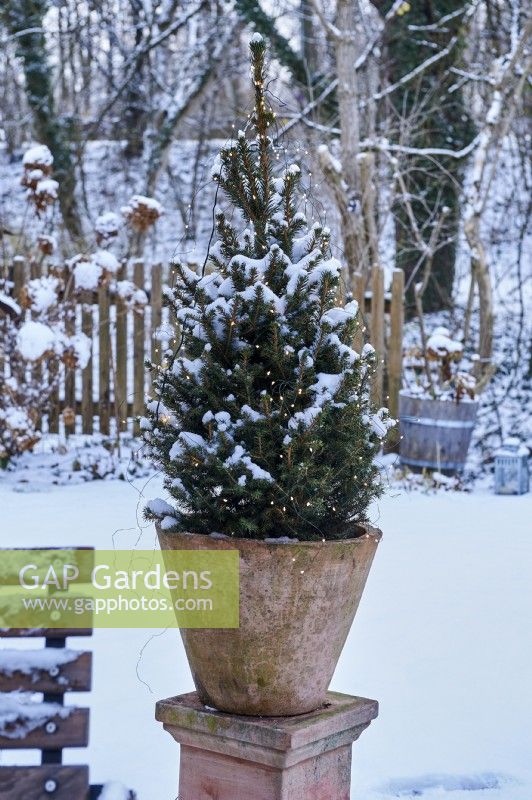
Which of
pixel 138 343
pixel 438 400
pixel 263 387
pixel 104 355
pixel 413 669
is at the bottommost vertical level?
pixel 413 669

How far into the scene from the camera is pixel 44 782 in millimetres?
2361

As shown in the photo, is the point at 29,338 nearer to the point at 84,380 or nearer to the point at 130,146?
the point at 84,380

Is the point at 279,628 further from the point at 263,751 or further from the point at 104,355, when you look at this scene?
the point at 104,355

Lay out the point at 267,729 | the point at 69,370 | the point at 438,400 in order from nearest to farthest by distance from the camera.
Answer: the point at 267,729 → the point at 438,400 → the point at 69,370

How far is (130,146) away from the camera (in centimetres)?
1877

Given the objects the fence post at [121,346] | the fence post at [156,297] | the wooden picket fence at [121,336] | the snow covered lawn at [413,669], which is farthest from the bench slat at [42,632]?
the fence post at [156,297]

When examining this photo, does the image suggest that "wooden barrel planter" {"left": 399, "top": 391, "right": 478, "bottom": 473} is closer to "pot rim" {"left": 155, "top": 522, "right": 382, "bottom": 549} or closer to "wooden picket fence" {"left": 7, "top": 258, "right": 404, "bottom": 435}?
"wooden picket fence" {"left": 7, "top": 258, "right": 404, "bottom": 435}

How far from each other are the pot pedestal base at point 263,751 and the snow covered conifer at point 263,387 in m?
0.45

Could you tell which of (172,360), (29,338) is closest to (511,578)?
(172,360)

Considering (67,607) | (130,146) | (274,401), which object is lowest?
(67,607)

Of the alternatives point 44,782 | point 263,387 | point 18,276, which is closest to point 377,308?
point 18,276

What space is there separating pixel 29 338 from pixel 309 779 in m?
4.86

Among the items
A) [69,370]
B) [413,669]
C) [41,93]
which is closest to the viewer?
[413,669]

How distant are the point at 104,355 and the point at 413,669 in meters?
4.98
